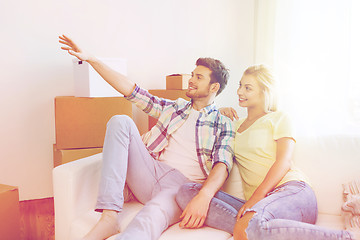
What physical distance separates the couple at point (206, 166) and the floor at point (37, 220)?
84cm

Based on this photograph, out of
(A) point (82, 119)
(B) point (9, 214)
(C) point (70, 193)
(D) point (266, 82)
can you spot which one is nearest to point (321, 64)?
(D) point (266, 82)

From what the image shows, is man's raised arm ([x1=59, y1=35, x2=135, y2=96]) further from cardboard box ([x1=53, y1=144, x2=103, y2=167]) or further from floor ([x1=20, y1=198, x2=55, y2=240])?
floor ([x1=20, y1=198, x2=55, y2=240])

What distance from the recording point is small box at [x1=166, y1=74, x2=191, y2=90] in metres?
2.17

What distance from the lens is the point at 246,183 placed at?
1.42m

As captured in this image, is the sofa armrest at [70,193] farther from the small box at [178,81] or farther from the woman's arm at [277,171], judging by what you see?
the small box at [178,81]

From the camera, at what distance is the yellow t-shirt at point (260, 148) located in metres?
1.37

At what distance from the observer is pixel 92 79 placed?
6.40 feet

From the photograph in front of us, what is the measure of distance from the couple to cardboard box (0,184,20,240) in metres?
0.62

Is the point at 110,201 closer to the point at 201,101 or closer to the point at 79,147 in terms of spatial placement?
the point at 201,101

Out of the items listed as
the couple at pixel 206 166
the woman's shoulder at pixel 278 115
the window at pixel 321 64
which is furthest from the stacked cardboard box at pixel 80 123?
the window at pixel 321 64

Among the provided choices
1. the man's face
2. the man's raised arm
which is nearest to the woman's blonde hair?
the man's face

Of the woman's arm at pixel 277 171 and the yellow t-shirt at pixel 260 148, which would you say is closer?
the woman's arm at pixel 277 171

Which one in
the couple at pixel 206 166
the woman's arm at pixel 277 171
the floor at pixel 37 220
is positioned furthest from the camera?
the floor at pixel 37 220

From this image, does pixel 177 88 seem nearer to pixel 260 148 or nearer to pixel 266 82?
pixel 266 82
